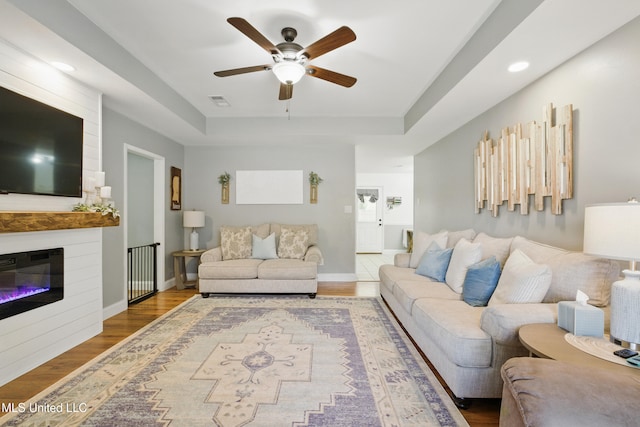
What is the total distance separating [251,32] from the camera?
196 cm

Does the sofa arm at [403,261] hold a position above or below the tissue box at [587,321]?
below

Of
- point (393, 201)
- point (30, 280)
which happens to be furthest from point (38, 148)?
point (393, 201)

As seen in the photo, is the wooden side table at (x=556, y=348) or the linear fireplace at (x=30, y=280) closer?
the wooden side table at (x=556, y=348)

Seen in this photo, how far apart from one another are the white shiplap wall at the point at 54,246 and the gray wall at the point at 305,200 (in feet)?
7.82

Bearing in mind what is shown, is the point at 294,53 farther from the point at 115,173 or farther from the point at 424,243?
the point at 424,243

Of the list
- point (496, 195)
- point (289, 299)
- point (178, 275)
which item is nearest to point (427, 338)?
point (496, 195)

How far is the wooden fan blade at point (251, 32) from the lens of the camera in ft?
6.01

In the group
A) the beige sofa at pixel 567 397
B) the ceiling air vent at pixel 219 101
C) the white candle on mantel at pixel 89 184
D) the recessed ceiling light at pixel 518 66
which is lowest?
the beige sofa at pixel 567 397

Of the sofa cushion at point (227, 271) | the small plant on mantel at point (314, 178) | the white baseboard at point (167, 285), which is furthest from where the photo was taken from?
the small plant on mantel at point (314, 178)

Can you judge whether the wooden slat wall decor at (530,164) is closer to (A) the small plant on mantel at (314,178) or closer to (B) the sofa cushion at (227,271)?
(A) the small plant on mantel at (314,178)

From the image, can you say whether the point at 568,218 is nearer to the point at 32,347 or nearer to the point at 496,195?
the point at 496,195

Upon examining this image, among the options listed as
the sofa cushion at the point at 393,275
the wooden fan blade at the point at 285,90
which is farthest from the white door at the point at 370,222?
the wooden fan blade at the point at 285,90

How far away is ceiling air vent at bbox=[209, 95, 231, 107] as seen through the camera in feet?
12.6

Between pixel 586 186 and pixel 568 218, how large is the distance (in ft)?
0.94
